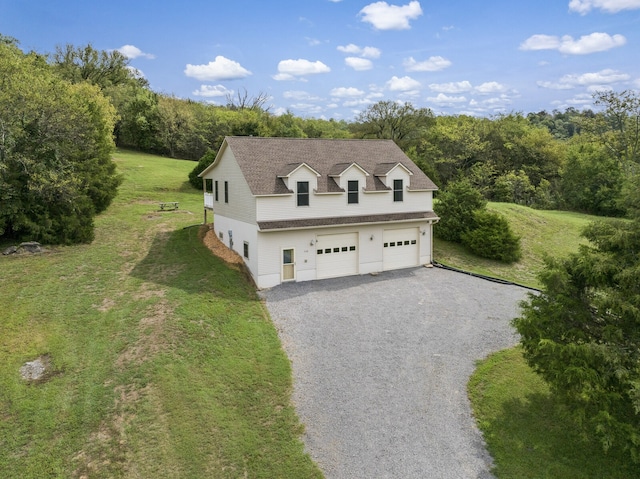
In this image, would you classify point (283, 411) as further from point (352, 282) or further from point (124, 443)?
point (352, 282)

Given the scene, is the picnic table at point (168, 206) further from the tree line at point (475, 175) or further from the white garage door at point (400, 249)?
the white garage door at point (400, 249)

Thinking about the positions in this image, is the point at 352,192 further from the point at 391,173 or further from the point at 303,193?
the point at 303,193

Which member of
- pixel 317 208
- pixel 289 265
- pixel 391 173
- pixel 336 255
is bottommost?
pixel 289 265

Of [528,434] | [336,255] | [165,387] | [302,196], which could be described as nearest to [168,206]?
[302,196]

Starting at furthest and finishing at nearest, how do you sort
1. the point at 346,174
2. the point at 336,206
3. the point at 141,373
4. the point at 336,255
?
Result: the point at 336,255
the point at 346,174
the point at 336,206
the point at 141,373

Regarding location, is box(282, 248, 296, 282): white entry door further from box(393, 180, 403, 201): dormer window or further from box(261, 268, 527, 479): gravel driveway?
box(393, 180, 403, 201): dormer window

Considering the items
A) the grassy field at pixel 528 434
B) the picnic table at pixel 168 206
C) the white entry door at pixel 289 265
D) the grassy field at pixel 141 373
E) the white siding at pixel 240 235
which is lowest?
the grassy field at pixel 528 434

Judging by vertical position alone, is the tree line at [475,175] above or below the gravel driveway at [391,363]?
above

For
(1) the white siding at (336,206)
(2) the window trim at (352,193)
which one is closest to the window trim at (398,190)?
A: (1) the white siding at (336,206)
